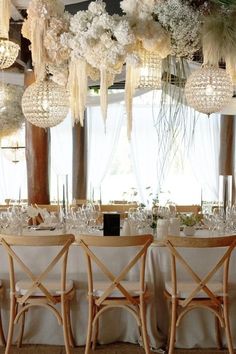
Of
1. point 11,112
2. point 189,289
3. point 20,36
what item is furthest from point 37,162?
point 189,289

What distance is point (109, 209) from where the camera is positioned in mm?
6160

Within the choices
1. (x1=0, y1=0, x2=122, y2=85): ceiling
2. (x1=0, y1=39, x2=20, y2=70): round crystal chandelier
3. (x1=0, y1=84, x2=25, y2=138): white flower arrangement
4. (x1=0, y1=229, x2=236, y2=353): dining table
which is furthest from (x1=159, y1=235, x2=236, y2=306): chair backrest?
(x1=0, y1=84, x2=25, y2=138): white flower arrangement

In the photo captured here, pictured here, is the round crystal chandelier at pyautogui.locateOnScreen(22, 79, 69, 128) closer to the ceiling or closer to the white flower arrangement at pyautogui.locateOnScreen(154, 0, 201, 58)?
the ceiling

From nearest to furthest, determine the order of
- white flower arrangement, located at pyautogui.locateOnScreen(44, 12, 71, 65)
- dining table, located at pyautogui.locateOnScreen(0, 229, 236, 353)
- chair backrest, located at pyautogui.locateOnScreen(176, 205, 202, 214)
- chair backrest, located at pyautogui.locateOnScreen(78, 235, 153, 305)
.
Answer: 1. white flower arrangement, located at pyautogui.locateOnScreen(44, 12, 71, 65)
2. chair backrest, located at pyautogui.locateOnScreen(78, 235, 153, 305)
3. dining table, located at pyautogui.locateOnScreen(0, 229, 236, 353)
4. chair backrest, located at pyautogui.locateOnScreen(176, 205, 202, 214)

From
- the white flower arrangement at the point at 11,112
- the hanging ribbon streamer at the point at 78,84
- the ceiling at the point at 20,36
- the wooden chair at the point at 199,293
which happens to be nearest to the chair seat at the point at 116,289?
the wooden chair at the point at 199,293

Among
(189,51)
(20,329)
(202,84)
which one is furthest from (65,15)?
(20,329)

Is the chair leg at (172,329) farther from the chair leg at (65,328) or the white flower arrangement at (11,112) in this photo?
the white flower arrangement at (11,112)

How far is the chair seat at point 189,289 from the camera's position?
3592 millimetres

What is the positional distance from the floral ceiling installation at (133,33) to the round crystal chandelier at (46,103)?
1.09m

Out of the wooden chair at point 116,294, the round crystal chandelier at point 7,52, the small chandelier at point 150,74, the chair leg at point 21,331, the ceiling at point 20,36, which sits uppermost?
the ceiling at point 20,36

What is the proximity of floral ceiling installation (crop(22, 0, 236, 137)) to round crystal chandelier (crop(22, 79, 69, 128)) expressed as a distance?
1090mm

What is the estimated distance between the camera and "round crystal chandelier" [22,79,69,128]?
415cm

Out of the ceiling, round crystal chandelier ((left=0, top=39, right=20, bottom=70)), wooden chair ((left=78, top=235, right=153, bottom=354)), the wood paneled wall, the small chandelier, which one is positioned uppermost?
the ceiling

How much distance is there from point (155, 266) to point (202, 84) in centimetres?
139
